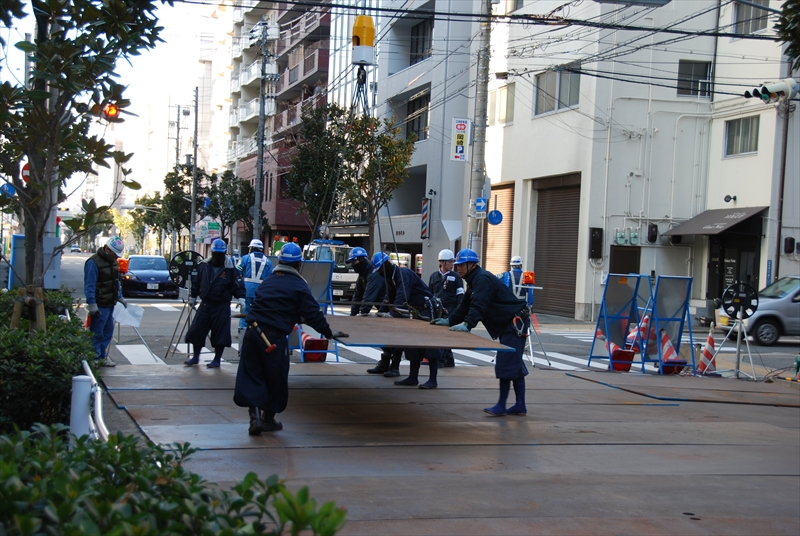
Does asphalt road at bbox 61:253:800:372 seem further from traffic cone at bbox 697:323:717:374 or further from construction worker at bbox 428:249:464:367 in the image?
traffic cone at bbox 697:323:717:374

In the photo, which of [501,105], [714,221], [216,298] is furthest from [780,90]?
[501,105]

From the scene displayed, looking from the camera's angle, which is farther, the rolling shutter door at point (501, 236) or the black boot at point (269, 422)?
the rolling shutter door at point (501, 236)

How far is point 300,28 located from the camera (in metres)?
52.3

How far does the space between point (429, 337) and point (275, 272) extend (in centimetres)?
185

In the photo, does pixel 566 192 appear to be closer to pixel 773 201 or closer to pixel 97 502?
pixel 773 201

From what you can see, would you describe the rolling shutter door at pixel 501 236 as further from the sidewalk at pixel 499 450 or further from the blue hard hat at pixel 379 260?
the sidewalk at pixel 499 450

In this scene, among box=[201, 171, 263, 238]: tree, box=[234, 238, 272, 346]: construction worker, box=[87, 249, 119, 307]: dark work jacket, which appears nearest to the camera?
box=[87, 249, 119, 307]: dark work jacket

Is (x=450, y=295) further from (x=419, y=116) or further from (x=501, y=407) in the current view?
(x=419, y=116)

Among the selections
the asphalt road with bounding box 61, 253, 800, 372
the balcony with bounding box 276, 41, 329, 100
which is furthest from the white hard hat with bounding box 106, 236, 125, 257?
the balcony with bounding box 276, 41, 329, 100

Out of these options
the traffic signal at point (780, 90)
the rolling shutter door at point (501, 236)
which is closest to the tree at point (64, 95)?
the traffic signal at point (780, 90)

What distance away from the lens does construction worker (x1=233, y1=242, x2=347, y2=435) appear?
8.14 metres

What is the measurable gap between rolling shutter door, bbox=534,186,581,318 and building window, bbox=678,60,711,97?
4.99 m

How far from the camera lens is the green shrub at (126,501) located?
2.41 meters

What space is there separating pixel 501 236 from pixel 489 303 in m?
24.6
